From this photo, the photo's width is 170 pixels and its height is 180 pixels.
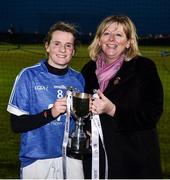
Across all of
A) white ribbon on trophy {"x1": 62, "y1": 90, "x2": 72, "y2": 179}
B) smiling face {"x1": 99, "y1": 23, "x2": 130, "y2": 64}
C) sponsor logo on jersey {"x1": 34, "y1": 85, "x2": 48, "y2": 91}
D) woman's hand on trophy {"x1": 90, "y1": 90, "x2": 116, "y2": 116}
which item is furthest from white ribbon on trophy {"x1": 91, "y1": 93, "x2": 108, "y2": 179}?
smiling face {"x1": 99, "y1": 23, "x2": 130, "y2": 64}

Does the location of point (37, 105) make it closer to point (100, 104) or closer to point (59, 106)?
point (59, 106)

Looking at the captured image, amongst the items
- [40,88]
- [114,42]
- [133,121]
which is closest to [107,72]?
[114,42]

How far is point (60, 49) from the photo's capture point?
9.17 feet

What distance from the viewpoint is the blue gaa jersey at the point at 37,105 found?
2.68 meters

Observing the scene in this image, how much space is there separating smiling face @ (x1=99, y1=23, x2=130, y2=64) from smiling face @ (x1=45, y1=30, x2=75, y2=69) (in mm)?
258

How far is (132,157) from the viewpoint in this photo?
119 inches

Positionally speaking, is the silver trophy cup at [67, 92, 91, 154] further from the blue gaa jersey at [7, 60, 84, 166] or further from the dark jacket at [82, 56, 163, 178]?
the dark jacket at [82, 56, 163, 178]

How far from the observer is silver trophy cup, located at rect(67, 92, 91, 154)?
2.60m

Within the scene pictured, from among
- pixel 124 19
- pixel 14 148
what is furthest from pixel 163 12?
pixel 124 19

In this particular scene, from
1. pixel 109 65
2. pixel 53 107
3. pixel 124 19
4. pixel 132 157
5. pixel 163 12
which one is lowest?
pixel 132 157

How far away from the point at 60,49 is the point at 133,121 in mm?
571

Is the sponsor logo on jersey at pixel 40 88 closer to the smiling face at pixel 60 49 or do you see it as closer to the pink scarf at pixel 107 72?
the smiling face at pixel 60 49

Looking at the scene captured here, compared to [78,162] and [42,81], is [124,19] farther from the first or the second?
[78,162]

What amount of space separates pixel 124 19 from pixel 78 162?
85 cm
